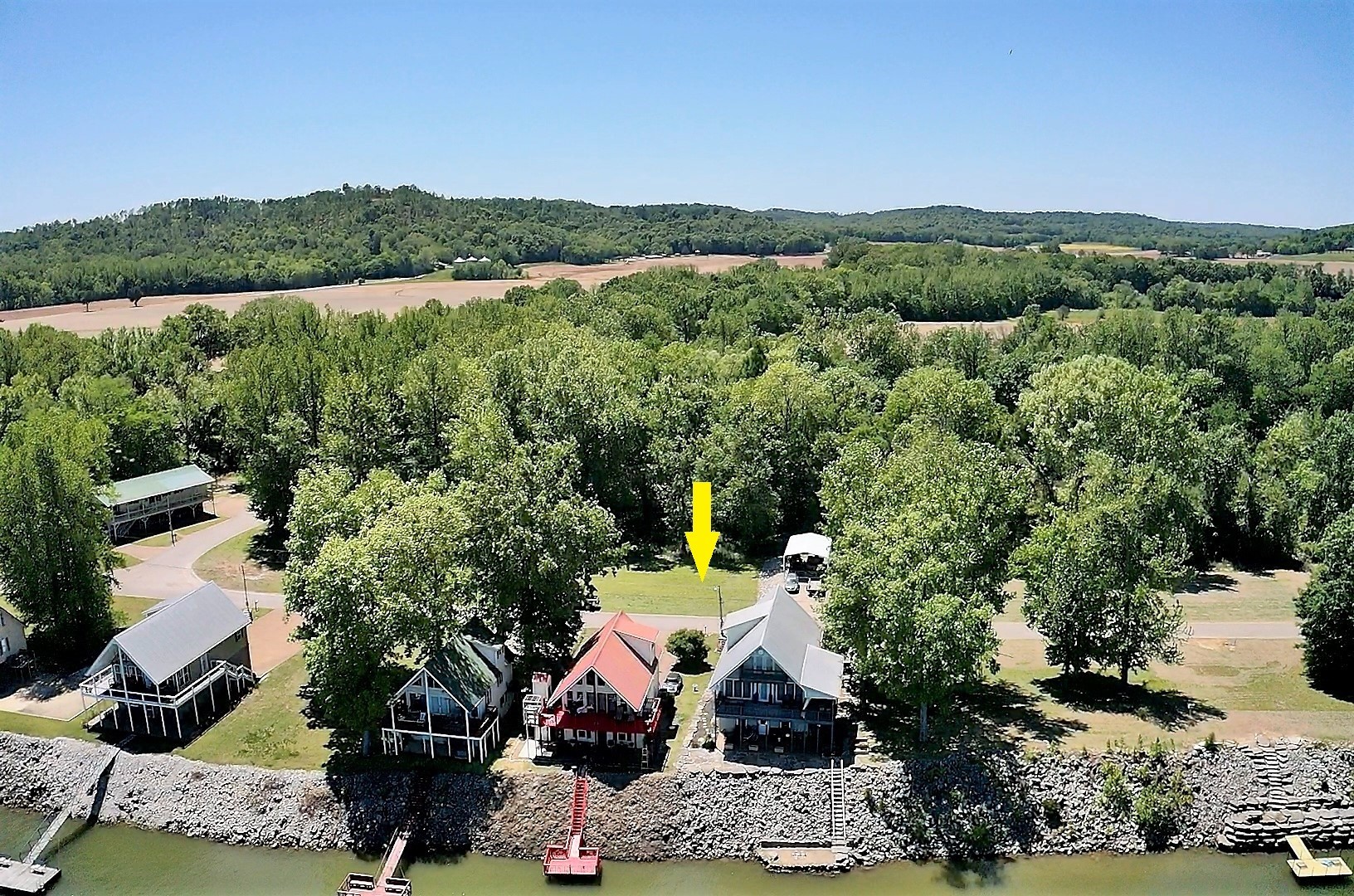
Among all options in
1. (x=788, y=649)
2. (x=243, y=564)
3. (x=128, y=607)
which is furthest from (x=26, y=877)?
(x=788, y=649)

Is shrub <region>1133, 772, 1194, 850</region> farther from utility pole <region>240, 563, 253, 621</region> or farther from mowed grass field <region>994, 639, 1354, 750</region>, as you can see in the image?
utility pole <region>240, 563, 253, 621</region>

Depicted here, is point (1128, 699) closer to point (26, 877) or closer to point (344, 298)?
point (26, 877)

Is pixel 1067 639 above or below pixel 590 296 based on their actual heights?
below

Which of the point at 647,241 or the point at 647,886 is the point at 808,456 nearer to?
the point at 647,886

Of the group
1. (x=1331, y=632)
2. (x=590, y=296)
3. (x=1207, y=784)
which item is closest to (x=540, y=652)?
(x=1207, y=784)

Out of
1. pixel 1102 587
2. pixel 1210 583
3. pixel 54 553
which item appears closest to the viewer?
pixel 1102 587

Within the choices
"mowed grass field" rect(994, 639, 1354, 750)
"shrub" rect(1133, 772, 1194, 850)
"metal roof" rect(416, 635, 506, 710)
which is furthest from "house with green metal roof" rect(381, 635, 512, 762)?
"shrub" rect(1133, 772, 1194, 850)
